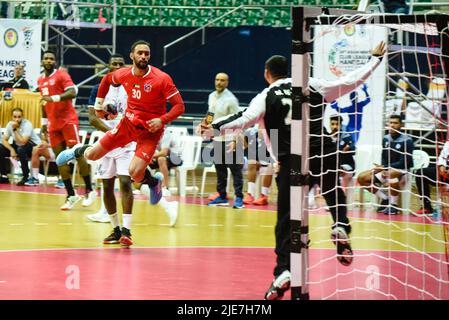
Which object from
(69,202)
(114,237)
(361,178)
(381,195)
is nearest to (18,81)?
(69,202)

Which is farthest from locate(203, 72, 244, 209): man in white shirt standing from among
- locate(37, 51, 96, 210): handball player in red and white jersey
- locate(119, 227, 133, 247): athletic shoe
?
locate(119, 227, 133, 247): athletic shoe

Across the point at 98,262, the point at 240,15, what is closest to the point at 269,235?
the point at 98,262

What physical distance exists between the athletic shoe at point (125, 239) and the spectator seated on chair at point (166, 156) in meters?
6.29

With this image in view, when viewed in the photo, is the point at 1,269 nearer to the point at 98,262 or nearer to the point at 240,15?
the point at 98,262

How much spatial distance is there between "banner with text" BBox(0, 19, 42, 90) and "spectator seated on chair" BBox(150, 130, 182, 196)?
380cm

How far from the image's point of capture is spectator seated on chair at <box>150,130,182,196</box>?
18142 mm

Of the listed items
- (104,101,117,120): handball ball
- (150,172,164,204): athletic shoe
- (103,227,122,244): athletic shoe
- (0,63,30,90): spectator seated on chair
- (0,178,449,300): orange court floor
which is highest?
(0,63,30,90): spectator seated on chair

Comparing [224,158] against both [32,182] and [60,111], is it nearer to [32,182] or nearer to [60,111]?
[60,111]

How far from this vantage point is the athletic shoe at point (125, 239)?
38.0 feet

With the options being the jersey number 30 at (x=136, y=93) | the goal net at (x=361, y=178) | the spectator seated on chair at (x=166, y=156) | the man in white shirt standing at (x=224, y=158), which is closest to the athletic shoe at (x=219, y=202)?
the man in white shirt standing at (x=224, y=158)

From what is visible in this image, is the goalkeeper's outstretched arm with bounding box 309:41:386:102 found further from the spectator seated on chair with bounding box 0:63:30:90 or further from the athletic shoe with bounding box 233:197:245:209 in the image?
the spectator seated on chair with bounding box 0:63:30:90

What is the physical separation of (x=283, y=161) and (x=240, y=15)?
62.4 ft

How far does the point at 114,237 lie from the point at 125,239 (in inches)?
17.4

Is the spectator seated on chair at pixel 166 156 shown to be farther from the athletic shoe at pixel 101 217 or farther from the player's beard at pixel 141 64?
the player's beard at pixel 141 64
